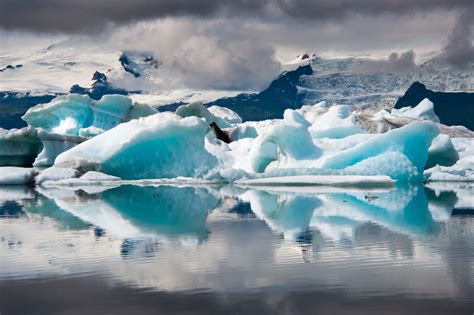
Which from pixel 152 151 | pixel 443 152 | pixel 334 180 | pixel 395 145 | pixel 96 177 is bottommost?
pixel 443 152

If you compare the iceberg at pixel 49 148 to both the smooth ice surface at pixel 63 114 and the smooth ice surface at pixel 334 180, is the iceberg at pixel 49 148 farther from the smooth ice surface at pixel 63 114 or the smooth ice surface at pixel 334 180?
the smooth ice surface at pixel 334 180

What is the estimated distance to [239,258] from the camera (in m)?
9.07

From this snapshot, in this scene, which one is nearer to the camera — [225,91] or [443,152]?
[443,152]

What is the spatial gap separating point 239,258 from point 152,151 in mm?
15175

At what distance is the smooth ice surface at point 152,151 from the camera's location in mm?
23500

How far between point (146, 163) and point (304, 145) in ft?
15.0

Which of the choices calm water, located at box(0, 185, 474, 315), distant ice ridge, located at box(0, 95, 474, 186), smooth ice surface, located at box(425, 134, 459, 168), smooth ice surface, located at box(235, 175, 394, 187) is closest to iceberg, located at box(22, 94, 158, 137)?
distant ice ridge, located at box(0, 95, 474, 186)

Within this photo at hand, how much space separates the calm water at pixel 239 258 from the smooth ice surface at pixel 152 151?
22.9 feet

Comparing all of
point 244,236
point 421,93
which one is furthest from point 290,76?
point 244,236

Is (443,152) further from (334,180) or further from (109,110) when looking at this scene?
(109,110)

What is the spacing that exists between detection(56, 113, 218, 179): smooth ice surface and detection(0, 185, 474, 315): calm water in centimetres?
697

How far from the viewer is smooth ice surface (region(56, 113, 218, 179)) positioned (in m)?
23.5

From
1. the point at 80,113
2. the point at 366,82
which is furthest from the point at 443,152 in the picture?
the point at 366,82

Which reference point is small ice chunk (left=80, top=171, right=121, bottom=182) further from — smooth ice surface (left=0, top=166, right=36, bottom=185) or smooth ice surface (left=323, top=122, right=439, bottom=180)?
smooth ice surface (left=323, top=122, right=439, bottom=180)
